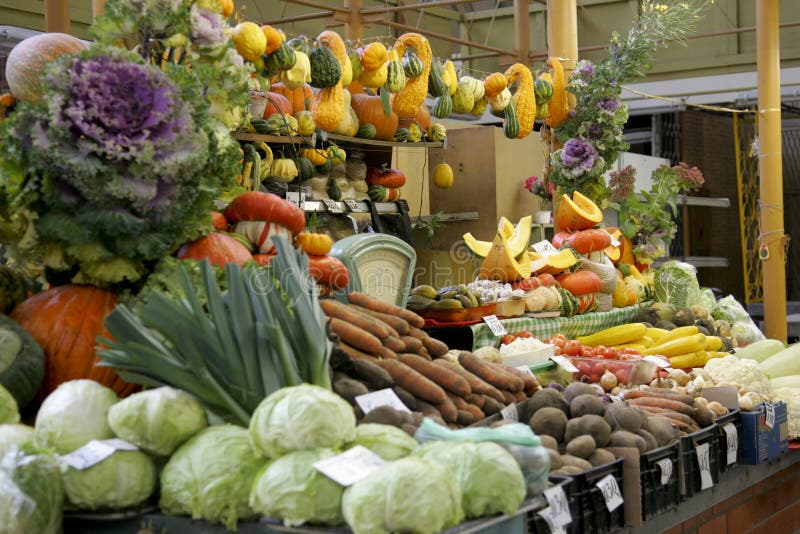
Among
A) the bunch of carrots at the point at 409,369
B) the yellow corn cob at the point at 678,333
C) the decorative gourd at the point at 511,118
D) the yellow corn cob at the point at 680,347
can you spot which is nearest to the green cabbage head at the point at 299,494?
the bunch of carrots at the point at 409,369

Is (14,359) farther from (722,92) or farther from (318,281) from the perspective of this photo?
(722,92)

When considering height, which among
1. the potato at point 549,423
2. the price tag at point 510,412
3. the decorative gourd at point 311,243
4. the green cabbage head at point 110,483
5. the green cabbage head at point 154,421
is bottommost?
the potato at point 549,423

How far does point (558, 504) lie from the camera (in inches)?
85.4

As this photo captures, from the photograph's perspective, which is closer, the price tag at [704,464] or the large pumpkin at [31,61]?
the large pumpkin at [31,61]

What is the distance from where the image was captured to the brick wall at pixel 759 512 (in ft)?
10.5

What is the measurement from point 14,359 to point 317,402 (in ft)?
2.90

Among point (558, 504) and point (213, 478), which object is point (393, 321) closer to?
point (558, 504)

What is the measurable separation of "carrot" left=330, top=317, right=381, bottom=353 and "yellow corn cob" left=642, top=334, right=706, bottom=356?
2642mm

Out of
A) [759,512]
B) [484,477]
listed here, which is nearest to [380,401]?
[484,477]

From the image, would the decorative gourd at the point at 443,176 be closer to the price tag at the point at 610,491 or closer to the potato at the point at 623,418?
the potato at the point at 623,418

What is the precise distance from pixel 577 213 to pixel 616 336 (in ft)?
3.46

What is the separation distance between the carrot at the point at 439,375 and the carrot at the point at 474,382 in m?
0.05

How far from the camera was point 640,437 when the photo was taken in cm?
267

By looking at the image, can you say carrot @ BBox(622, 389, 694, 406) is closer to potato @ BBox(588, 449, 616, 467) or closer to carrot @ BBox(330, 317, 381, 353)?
potato @ BBox(588, 449, 616, 467)
